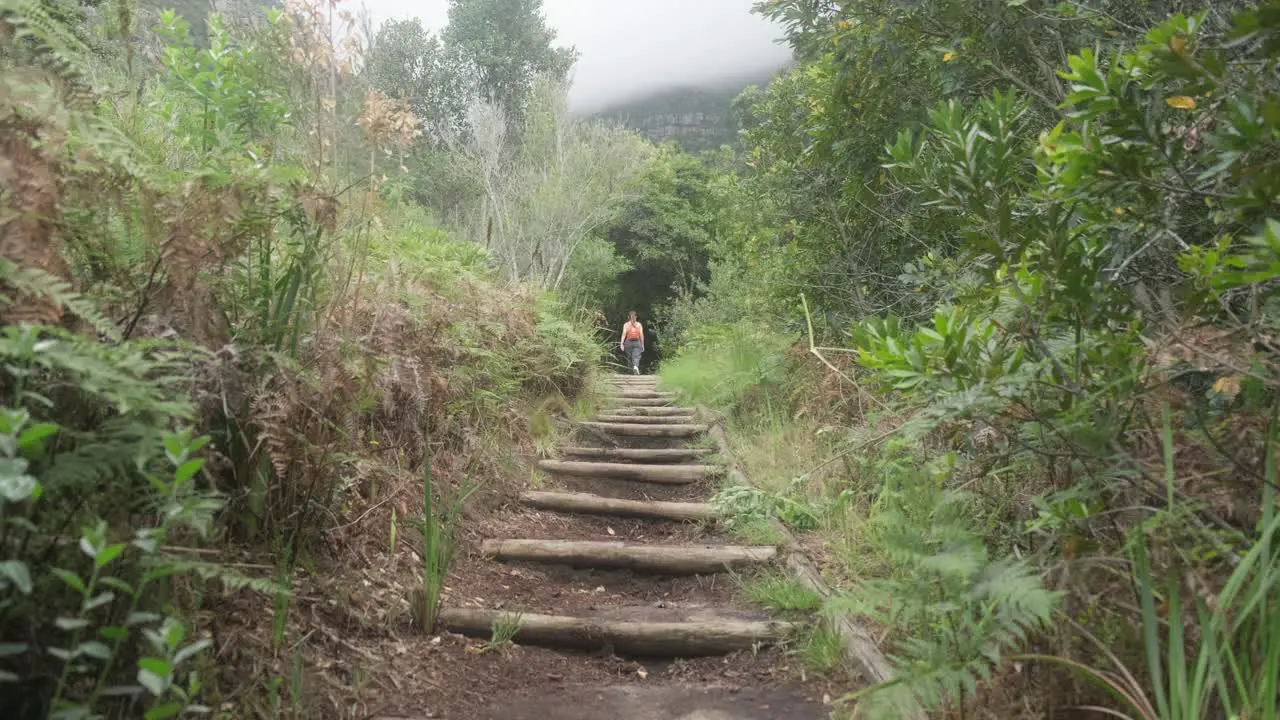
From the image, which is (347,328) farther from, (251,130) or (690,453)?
(690,453)

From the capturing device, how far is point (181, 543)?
5.30ft

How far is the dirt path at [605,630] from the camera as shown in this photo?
7.62 feet

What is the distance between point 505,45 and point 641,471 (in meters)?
21.8

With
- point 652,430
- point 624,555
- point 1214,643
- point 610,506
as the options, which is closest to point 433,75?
point 652,430

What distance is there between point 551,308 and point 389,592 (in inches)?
195

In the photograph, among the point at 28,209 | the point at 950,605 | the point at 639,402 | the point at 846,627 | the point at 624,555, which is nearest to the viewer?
the point at 28,209

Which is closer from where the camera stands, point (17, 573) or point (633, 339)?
point (17, 573)

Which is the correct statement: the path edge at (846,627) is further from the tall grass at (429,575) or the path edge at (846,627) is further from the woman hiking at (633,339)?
the woman hiking at (633,339)

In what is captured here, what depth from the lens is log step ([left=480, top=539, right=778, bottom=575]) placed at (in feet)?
11.5

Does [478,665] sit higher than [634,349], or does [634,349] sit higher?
[634,349]

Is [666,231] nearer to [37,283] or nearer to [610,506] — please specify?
[610,506]

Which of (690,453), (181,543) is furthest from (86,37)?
(690,453)

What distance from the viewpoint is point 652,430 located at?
6.90 metres

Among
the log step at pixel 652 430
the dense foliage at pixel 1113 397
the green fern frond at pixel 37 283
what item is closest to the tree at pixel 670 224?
the log step at pixel 652 430
